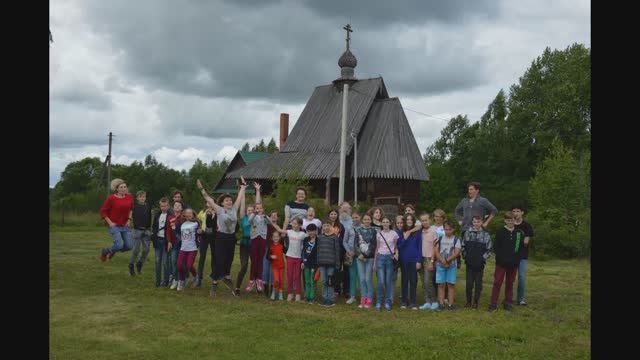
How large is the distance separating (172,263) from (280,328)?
4.02 metres

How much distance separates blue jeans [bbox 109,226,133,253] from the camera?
1060 centimetres

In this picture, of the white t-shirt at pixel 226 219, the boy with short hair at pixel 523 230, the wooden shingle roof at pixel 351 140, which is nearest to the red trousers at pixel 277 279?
the white t-shirt at pixel 226 219

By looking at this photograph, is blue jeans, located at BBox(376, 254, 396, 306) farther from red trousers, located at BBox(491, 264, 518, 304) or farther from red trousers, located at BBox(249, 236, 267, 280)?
red trousers, located at BBox(249, 236, 267, 280)

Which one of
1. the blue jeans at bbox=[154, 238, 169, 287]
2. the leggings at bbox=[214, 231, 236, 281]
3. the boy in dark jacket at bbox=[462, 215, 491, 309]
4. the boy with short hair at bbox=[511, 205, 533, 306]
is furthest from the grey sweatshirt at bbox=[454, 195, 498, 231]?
the blue jeans at bbox=[154, 238, 169, 287]

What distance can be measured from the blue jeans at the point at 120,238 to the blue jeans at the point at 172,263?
2.53 feet

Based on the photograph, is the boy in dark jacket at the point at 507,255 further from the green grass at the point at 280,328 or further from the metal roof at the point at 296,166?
the metal roof at the point at 296,166

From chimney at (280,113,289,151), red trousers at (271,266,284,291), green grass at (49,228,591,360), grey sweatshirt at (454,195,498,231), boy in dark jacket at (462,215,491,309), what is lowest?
green grass at (49,228,591,360)

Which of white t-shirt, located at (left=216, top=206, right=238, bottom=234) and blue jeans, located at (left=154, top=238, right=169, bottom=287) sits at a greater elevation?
white t-shirt, located at (left=216, top=206, right=238, bottom=234)

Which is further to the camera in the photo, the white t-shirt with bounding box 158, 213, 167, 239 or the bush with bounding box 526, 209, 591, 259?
the bush with bounding box 526, 209, 591, 259

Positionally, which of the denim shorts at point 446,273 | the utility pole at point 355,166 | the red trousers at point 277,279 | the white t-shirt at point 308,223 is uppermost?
the utility pole at point 355,166

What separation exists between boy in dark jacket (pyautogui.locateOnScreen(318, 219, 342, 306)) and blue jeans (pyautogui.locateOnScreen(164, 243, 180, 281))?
9.64ft

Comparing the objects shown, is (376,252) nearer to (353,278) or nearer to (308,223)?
(353,278)

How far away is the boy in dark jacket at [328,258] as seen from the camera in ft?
31.9
